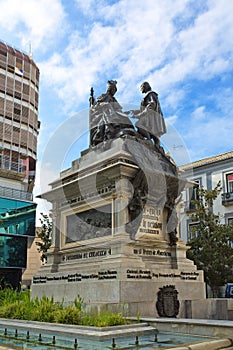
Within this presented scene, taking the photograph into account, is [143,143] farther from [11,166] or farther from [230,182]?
[11,166]

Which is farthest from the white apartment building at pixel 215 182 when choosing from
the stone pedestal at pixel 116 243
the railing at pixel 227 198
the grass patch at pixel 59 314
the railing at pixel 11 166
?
the grass patch at pixel 59 314

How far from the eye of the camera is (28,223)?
3956cm

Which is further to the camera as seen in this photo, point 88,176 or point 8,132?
point 8,132

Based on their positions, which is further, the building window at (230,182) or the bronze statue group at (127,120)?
the building window at (230,182)

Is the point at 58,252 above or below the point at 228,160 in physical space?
below

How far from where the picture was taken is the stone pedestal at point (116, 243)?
11945 millimetres

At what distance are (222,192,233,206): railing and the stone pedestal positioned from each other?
21116 millimetres

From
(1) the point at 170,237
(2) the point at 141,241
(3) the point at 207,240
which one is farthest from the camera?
(3) the point at 207,240

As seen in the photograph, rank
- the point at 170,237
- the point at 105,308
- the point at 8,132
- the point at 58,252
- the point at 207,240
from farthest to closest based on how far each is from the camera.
Answer: 1. the point at 8,132
2. the point at 207,240
3. the point at 58,252
4. the point at 170,237
5. the point at 105,308

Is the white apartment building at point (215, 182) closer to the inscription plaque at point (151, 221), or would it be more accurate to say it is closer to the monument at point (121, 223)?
the monument at point (121, 223)

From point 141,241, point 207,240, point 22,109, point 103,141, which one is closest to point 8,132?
point 22,109

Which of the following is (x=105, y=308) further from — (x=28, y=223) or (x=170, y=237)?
(x=28, y=223)

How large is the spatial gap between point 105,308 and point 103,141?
6.16 m

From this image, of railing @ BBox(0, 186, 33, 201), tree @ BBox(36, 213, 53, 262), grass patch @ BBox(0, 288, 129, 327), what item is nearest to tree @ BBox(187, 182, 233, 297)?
tree @ BBox(36, 213, 53, 262)
